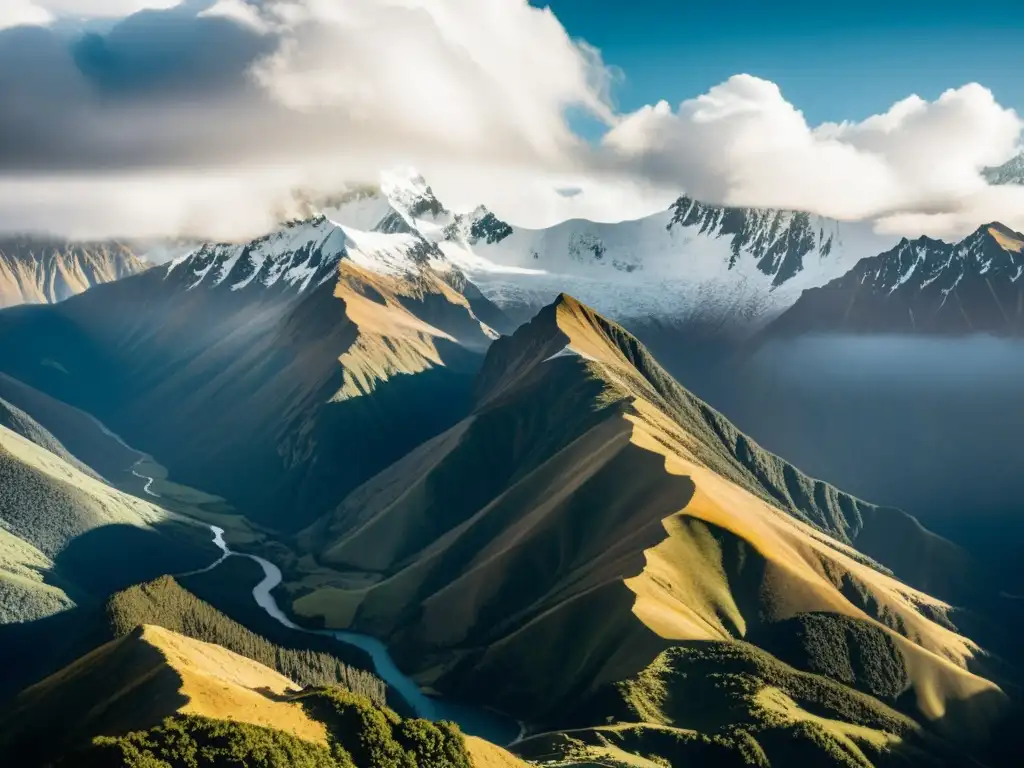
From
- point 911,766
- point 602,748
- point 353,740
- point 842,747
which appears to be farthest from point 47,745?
point 911,766

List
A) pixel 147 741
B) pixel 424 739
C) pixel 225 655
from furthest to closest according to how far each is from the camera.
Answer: pixel 225 655 → pixel 424 739 → pixel 147 741

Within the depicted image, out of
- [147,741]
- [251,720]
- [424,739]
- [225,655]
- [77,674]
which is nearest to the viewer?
[147,741]

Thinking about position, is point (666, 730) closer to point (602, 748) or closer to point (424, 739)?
point (602, 748)

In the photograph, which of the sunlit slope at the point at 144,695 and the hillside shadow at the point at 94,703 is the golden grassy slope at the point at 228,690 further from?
the hillside shadow at the point at 94,703

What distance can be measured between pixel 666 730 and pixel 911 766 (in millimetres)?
50056

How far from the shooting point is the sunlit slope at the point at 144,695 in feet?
490

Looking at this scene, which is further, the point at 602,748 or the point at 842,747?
the point at 842,747

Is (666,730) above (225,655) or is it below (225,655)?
above

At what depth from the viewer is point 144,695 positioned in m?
160

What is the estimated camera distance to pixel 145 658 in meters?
174

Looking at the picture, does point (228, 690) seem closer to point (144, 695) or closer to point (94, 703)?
point (144, 695)

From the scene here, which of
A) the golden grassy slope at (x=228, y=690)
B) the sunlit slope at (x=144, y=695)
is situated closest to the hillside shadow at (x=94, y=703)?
the sunlit slope at (x=144, y=695)

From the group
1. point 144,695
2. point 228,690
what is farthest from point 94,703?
point 228,690

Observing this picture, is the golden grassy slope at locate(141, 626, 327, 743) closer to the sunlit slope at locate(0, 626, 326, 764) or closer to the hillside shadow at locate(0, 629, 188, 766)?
the sunlit slope at locate(0, 626, 326, 764)
